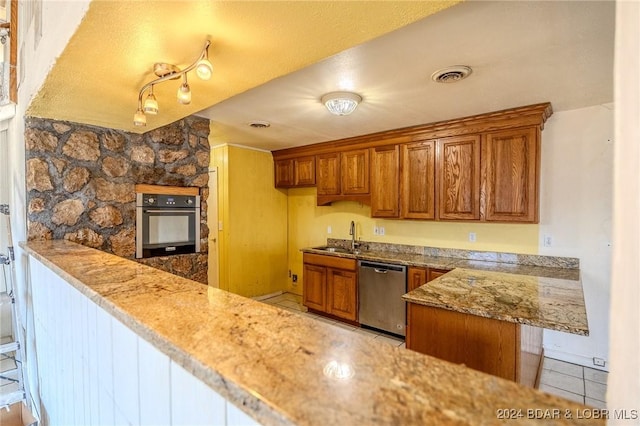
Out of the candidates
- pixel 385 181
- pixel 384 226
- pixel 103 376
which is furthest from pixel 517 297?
pixel 384 226

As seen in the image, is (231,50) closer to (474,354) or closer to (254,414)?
(254,414)

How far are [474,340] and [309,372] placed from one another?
157 centimetres

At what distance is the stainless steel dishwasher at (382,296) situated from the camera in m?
3.31

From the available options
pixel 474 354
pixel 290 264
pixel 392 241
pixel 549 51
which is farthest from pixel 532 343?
pixel 290 264

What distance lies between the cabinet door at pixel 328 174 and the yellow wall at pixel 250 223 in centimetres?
98

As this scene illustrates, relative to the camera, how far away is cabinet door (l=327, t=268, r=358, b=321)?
3.70 m

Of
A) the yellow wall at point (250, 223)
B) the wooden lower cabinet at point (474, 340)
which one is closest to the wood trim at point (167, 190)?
the yellow wall at point (250, 223)

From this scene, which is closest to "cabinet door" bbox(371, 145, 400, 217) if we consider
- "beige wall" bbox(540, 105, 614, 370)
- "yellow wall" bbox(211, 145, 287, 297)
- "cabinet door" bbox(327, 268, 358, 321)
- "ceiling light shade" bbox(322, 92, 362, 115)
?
"cabinet door" bbox(327, 268, 358, 321)

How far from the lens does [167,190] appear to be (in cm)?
269

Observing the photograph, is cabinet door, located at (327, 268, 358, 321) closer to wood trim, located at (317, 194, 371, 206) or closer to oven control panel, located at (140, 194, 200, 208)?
wood trim, located at (317, 194, 371, 206)

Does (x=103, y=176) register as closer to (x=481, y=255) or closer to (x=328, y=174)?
(x=328, y=174)

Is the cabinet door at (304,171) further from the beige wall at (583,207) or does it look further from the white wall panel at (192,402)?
the white wall panel at (192,402)

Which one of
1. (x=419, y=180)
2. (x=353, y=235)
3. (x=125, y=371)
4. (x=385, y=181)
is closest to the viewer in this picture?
(x=125, y=371)

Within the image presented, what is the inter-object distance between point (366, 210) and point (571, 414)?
389cm
